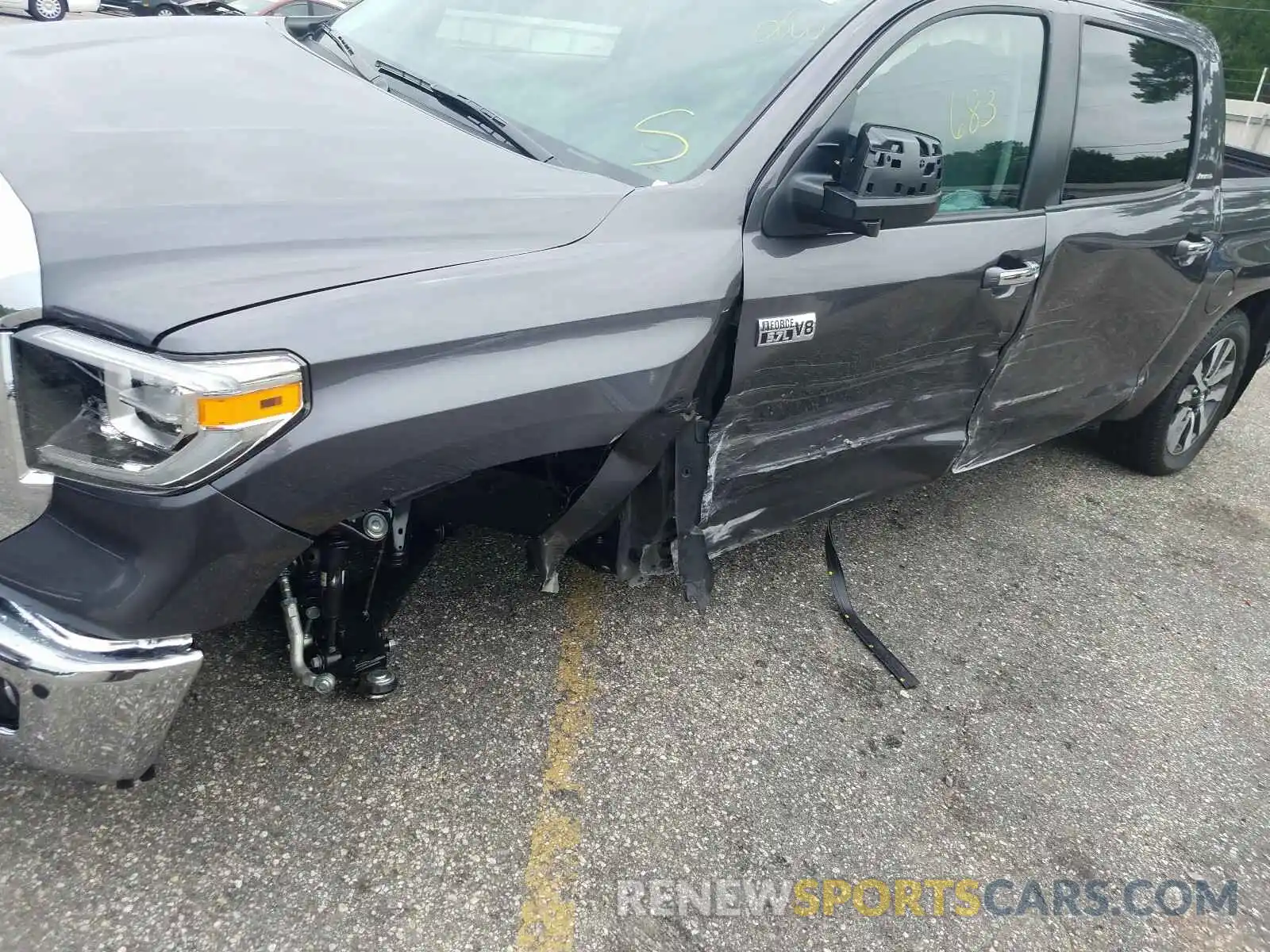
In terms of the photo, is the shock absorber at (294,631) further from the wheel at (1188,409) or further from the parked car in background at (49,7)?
the parked car in background at (49,7)

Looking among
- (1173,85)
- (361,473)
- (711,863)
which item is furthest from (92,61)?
(1173,85)

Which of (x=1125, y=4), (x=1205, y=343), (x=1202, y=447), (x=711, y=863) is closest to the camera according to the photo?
(x=711, y=863)

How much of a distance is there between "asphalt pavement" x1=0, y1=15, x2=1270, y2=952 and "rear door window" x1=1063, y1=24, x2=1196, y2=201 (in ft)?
4.57

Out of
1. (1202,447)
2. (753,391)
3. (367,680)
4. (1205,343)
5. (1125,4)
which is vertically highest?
(1125,4)

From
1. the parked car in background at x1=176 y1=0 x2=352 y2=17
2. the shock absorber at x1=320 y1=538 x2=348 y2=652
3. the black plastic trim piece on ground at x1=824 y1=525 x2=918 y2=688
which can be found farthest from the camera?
the parked car in background at x1=176 y1=0 x2=352 y2=17

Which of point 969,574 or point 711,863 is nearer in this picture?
point 711,863

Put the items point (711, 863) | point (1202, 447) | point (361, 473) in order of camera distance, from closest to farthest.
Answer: point (361, 473) < point (711, 863) < point (1202, 447)

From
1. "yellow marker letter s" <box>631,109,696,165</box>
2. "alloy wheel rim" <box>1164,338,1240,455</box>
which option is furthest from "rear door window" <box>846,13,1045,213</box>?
"alloy wheel rim" <box>1164,338,1240,455</box>

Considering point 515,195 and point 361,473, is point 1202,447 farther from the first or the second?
point 361,473

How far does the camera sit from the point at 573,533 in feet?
7.60

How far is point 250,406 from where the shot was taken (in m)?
1.58

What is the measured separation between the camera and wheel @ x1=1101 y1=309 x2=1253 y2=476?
13.9 feet

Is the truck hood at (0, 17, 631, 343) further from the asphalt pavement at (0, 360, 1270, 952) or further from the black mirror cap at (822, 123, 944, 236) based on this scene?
the asphalt pavement at (0, 360, 1270, 952)

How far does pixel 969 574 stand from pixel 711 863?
1.77 meters
